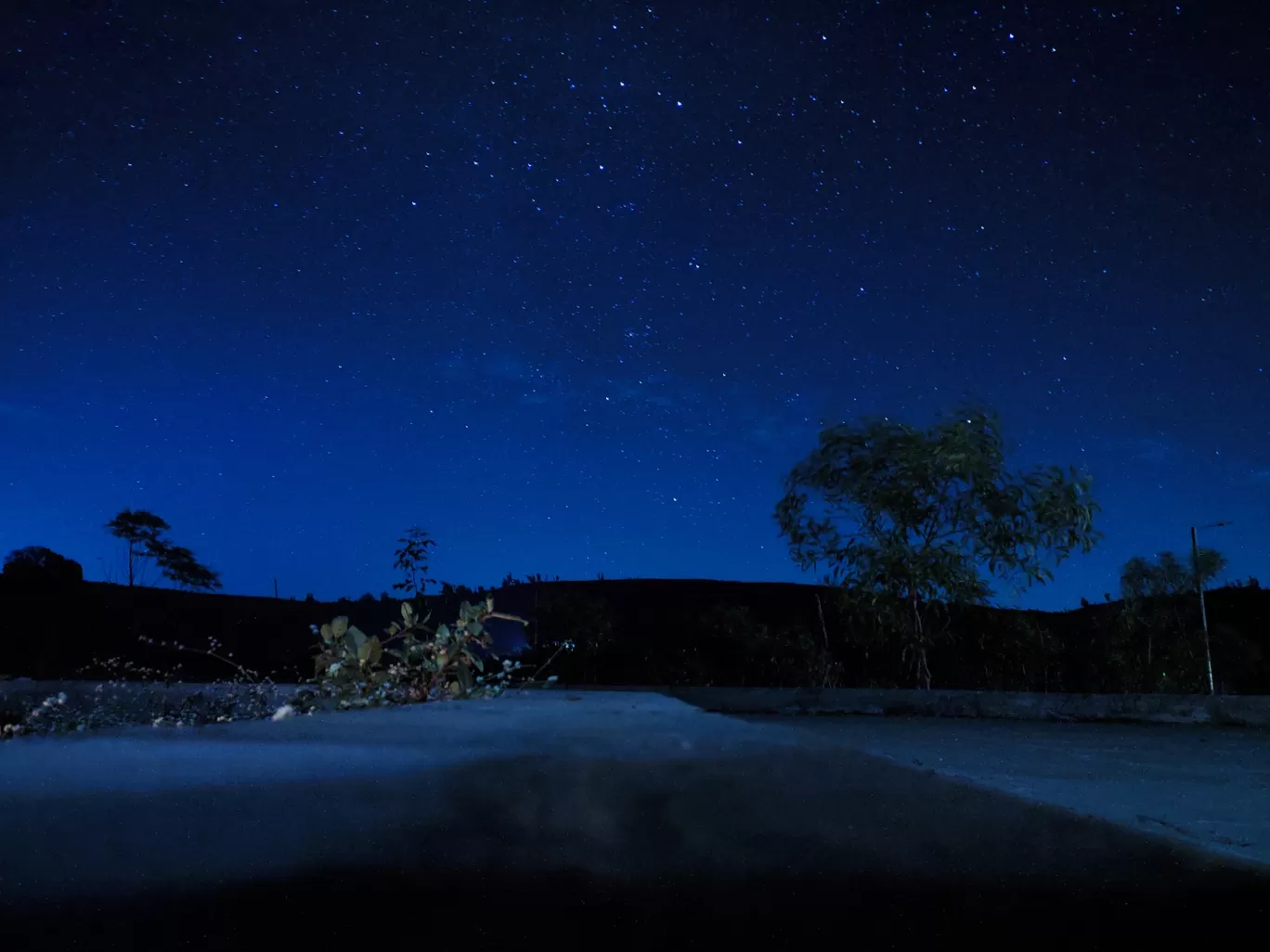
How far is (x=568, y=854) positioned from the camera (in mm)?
786

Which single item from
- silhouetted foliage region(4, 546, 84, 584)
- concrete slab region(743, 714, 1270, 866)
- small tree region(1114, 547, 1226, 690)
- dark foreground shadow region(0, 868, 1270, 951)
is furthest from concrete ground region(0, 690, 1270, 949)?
silhouetted foliage region(4, 546, 84, 584)

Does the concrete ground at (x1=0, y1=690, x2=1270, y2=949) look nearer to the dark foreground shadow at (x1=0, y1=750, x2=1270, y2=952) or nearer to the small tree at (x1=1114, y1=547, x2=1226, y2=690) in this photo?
the dark foreground shadow at (x1=0, y1=750, x2=1270, y2=952)

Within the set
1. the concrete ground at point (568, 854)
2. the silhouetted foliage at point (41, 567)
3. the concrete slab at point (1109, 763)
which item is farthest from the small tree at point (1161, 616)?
the silhouetted foliage at point (41, 567)

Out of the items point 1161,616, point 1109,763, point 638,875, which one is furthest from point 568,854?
point 1161,616

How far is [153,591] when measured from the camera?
1504 cm

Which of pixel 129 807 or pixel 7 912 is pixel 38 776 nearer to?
pixel 129 807

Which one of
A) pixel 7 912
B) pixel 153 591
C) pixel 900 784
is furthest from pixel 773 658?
pixel 153 591

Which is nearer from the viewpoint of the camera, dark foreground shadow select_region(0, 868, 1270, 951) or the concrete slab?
dark foreground shadow select_region(0, 868, 1270, 951)

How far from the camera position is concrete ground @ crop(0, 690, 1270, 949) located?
629 mm

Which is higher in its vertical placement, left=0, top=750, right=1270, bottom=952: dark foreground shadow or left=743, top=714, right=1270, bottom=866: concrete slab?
left=0, top=750, right=1270, bottom=952: dark foreground shadow

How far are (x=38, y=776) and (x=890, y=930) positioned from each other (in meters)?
0.99

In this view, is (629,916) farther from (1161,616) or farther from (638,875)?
(1161,616)

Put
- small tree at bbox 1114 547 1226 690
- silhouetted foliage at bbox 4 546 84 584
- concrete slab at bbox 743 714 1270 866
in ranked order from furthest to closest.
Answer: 1. silhouetted foliage at bbox 4 546 84 584
2. small tree at bbox 1114 547 1226 690
3. concrete slab at bbox 743 714 1270 866

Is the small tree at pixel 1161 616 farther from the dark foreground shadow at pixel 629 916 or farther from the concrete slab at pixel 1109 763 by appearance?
the dark foreground shadow at pixel 629 916
